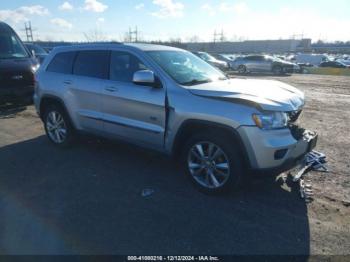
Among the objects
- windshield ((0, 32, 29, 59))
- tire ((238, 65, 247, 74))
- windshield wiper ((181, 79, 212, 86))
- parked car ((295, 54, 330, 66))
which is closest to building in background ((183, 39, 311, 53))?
parked car ((295, 54, 330, 66))

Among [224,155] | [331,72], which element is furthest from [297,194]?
[331,72]

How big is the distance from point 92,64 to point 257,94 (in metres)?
2.79

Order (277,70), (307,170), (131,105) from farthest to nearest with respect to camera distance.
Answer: (277,70), (307,170), (131,105)

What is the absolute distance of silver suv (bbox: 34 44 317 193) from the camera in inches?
138

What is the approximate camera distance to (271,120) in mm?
3490

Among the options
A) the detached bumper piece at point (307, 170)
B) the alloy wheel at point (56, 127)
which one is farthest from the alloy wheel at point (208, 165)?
the alloy wheel at point (56, 127)

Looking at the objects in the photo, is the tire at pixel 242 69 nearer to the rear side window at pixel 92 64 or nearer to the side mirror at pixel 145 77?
the rear side window at pixel 92 64

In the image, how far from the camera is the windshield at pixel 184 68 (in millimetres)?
4270

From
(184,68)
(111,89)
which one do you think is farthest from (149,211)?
(184,68)

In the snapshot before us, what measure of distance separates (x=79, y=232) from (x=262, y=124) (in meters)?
2.25

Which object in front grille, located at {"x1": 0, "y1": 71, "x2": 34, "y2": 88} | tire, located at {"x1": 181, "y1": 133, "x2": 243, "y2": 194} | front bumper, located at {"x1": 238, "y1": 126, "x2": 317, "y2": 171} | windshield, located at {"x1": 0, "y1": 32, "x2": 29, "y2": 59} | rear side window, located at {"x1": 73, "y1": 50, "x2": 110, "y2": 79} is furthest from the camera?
windshield, located at {"x1": 0, "y1": 32, "x2": 29, "y2": 59}

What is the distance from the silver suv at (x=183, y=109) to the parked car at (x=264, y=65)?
2258cm

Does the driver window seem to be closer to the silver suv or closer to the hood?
the silver suv

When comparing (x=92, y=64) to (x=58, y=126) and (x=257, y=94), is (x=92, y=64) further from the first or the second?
(x=257, y=94)
